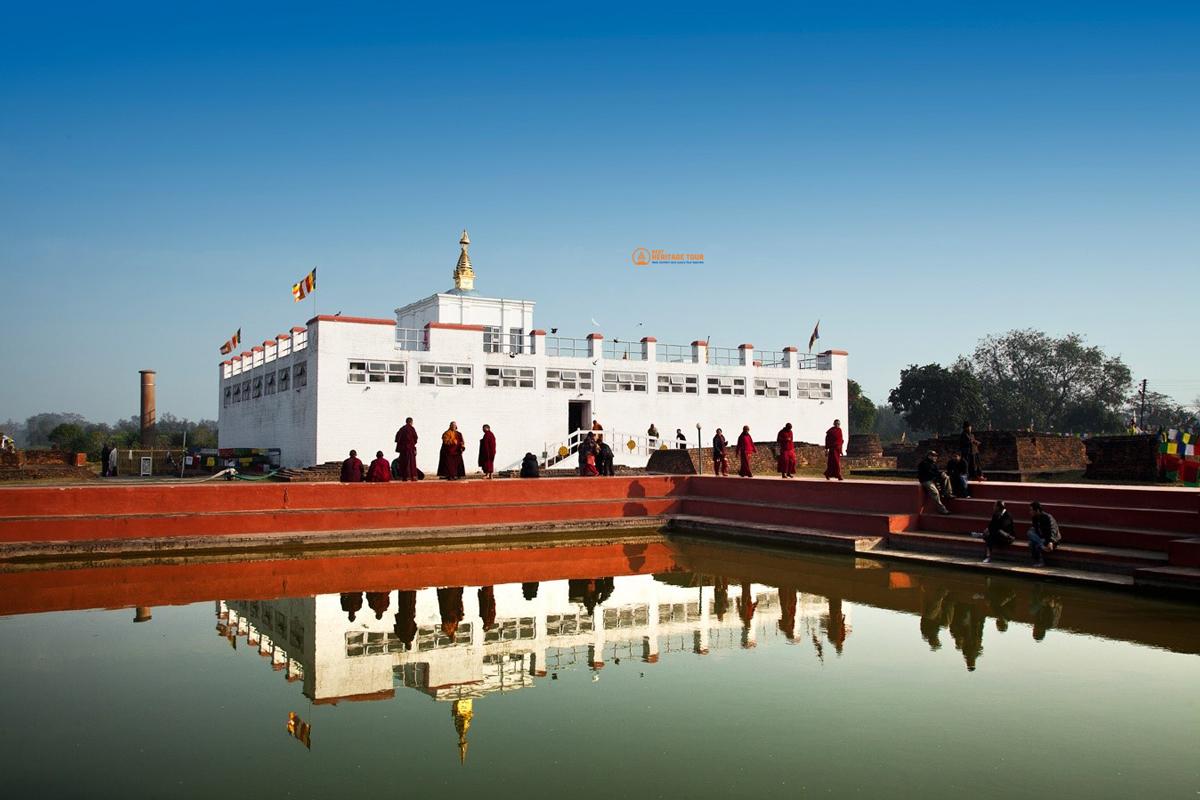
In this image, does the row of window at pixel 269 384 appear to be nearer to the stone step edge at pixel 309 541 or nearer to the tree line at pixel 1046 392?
the stone step edge at pixel 309 541

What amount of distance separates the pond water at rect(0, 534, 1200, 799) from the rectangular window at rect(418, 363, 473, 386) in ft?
63.2

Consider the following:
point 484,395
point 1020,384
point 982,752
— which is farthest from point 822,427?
point 1020,384

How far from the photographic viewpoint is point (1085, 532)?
12.0m

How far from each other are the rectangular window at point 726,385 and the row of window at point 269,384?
16.4 m

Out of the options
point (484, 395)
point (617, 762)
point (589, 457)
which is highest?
point (484, 395)

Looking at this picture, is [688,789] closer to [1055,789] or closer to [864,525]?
[1055,789]

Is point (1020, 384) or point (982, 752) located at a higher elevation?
point (1020, 384)

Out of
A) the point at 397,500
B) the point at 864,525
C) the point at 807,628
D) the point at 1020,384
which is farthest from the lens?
the point at 1020,384

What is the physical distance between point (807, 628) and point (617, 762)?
4156mm

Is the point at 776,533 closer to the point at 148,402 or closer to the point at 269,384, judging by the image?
the point at 269,384

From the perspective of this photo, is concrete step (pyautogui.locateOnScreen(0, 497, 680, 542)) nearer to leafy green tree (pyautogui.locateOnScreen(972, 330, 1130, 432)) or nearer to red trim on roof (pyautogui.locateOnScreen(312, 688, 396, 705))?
red trim on roof (pyautogui.locateOnScreen(312, 688, 396, 705))

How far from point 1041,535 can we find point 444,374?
22.8 metres

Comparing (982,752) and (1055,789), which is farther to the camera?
(982,752)

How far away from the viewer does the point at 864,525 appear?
1450 cm
